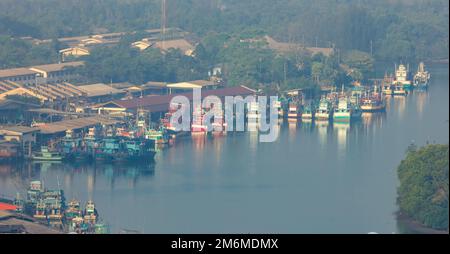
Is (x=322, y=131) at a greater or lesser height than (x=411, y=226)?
greater

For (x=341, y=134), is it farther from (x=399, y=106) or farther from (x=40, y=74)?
(x=40, y=74)

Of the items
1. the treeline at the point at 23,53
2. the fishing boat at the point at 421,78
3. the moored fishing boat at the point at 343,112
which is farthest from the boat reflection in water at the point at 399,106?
the treeline at the point at 23,53

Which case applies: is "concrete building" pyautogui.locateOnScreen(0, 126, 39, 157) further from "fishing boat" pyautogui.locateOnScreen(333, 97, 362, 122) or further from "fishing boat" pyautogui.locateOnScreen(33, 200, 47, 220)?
"fishing boat" pyautogui.locateOnScreen(333, 97, 362, 122)

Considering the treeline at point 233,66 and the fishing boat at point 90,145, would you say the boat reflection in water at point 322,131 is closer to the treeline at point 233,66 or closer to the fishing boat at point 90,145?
the treeline at point 233,66

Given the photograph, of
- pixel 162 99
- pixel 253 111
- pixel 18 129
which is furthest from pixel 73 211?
pixel 162 99

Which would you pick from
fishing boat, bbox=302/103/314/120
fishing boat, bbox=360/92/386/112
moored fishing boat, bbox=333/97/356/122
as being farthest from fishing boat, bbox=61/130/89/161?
fishing boat, bbox=360/92/386/112

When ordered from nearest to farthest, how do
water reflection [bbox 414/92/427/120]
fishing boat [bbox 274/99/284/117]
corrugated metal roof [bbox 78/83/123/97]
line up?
water reflection [bbox 414/92/427/120] → fishing boat [bbox 274/99/284/117] → corrugated metal roof [bbox 78/83/123/97]
